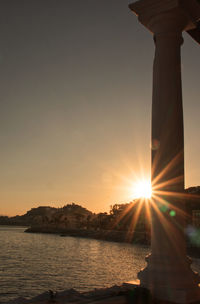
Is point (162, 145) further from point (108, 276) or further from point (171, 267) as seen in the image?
point (108, 276)

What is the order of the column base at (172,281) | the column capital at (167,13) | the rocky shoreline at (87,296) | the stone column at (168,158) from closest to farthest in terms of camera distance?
the column base at (172,281)
the stone column at (168,158)
the rocky shoreline at (87,296)
the column capital at (167,13)

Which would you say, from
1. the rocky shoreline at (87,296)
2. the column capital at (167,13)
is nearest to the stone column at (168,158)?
the column capital at (167,13)

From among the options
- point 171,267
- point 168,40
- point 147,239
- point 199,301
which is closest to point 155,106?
point 168,40

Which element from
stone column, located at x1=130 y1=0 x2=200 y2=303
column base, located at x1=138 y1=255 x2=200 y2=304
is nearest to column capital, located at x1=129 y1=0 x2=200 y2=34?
stone column, located at x1=130 y1=0 x2=200 y2=303

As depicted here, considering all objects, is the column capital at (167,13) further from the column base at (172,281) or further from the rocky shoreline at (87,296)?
the rocky shoreline at (87,296)

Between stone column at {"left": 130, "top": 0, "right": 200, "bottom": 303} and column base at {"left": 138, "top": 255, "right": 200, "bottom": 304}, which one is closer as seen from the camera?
column base at {"left": 138, "top": 255, "right": 200, "bottom": 304}

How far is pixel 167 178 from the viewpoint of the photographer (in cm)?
1165

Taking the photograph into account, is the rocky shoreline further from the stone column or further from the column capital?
the column capital

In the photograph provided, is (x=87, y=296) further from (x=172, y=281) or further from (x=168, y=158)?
(x=168, y=158)

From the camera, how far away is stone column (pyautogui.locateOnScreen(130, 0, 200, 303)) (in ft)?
35.0

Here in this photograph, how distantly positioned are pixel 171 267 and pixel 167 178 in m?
2.81

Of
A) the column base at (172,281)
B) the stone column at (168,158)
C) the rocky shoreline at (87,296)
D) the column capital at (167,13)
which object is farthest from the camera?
the column capital at (167,13)

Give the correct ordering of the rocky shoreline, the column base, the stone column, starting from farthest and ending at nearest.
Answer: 1. the rocky shoreline
2. the stone column
3. the column base

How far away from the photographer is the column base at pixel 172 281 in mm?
10367
